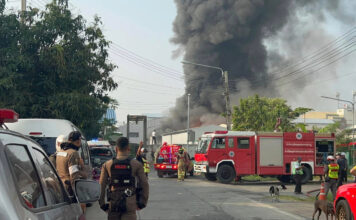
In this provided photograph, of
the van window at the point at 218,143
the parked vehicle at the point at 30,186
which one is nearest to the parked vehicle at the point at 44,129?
the parked vehicle at the point at 30,186

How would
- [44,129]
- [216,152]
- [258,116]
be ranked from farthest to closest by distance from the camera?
1. [258,116]
2. [216,152]
3. [44,129]

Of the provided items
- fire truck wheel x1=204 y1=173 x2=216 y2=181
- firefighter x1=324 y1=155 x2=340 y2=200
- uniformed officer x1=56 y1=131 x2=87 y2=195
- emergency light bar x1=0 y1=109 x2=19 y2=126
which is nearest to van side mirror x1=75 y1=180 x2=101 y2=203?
emergency light bar x1=0 y1=109 x2=19 y2=126

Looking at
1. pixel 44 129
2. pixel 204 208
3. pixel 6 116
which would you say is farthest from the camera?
pixel 204 208

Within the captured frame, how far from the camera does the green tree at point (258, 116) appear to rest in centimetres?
5197

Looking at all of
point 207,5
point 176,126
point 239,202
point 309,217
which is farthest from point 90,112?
point 176,126

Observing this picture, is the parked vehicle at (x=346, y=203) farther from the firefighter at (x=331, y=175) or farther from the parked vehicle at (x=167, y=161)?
the parked vehicle at (x=167, y=161)

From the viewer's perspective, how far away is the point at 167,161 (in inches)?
1109

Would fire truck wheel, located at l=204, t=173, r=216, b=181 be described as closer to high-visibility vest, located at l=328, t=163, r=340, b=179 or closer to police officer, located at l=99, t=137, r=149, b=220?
high-visibility vest, located at l=328, t=163, r=340, b=179

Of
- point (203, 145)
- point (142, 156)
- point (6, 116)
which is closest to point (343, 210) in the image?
point (6, 116)

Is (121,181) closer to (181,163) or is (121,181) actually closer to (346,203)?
(346,203)

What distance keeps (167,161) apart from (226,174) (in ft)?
14.3

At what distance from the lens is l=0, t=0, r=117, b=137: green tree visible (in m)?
18.9

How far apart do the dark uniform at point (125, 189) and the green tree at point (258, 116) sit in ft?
150

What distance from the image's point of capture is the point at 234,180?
27125 millimetres
